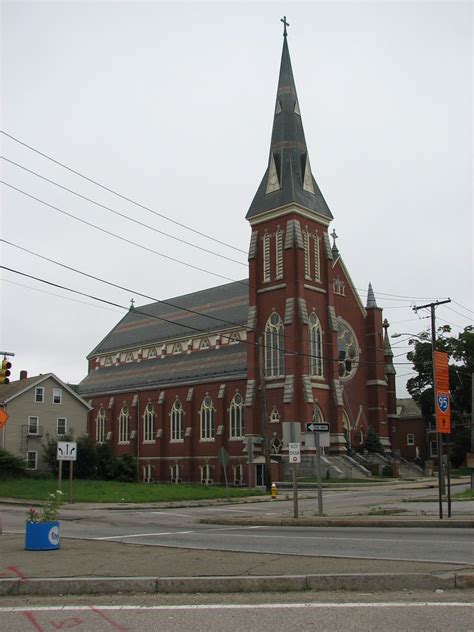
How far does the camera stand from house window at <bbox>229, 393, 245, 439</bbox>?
56344 mm

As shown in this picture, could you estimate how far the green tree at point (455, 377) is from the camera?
212 feet

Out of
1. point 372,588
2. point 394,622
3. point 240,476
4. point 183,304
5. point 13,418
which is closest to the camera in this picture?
point 394,622

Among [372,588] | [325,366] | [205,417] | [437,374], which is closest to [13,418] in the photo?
[205,417]

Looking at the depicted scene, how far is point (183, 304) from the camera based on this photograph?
7400 centimetres

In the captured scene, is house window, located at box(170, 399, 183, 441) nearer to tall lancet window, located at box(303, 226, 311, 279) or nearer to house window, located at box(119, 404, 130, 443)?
house window, located at box(119, 404, 130, 443)

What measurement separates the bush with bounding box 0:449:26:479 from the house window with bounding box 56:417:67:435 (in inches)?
295

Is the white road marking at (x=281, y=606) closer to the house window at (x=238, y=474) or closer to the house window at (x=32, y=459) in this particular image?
the house window at (x=32, y=459)

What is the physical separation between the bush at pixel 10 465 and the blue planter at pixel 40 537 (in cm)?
3425

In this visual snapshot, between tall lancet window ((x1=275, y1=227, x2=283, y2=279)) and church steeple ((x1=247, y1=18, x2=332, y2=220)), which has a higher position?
church steeple ((x1=247, y1=18, x2=332, y2=220))

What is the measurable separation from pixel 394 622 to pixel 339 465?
4490 cm

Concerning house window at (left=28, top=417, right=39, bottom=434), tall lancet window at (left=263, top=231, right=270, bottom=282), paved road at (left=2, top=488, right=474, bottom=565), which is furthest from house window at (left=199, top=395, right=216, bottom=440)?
paved road at (left=2, top=488, right=474, bottom=565)

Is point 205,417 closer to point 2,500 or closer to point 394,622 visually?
point 2,500

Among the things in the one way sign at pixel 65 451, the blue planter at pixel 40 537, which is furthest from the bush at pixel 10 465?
the blue planter at pixel 40 537

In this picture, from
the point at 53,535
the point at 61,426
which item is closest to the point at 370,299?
the point at 61,426
